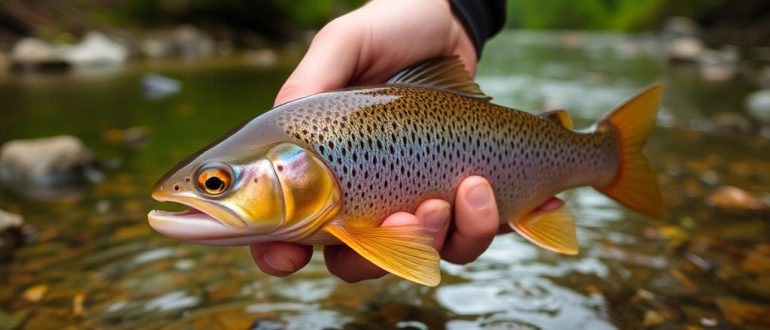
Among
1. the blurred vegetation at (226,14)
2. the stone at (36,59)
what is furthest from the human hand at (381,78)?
the blurred vegetation at (226,14)

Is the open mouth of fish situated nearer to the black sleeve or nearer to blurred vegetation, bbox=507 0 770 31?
the black sleeve

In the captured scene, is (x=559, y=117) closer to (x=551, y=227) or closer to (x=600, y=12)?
(x=551, y=227)

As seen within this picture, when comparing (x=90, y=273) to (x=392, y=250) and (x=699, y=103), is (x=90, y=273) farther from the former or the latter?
(x=699, y=103)

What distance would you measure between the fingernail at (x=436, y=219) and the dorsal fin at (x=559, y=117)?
66cm

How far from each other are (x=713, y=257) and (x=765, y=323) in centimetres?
78

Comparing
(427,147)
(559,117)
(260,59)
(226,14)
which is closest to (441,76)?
(427,147)

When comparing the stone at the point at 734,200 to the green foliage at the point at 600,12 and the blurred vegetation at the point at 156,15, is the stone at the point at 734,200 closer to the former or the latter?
the blurred vegetation at the point at 156,15

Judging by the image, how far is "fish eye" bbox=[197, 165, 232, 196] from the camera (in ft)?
5.89

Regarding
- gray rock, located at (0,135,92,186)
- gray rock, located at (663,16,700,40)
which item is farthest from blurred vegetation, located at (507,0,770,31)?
gray rock, located at (0,135,92,186)

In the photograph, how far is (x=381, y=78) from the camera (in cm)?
297

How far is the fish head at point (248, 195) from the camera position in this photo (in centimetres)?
179

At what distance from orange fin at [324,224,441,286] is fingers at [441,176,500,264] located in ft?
0.78

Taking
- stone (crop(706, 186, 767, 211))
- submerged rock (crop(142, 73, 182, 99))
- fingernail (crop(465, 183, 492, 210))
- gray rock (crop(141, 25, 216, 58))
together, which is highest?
gray rock (crop(141, 25, 216, 58))

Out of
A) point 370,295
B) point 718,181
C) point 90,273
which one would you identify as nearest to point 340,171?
point 370,295
